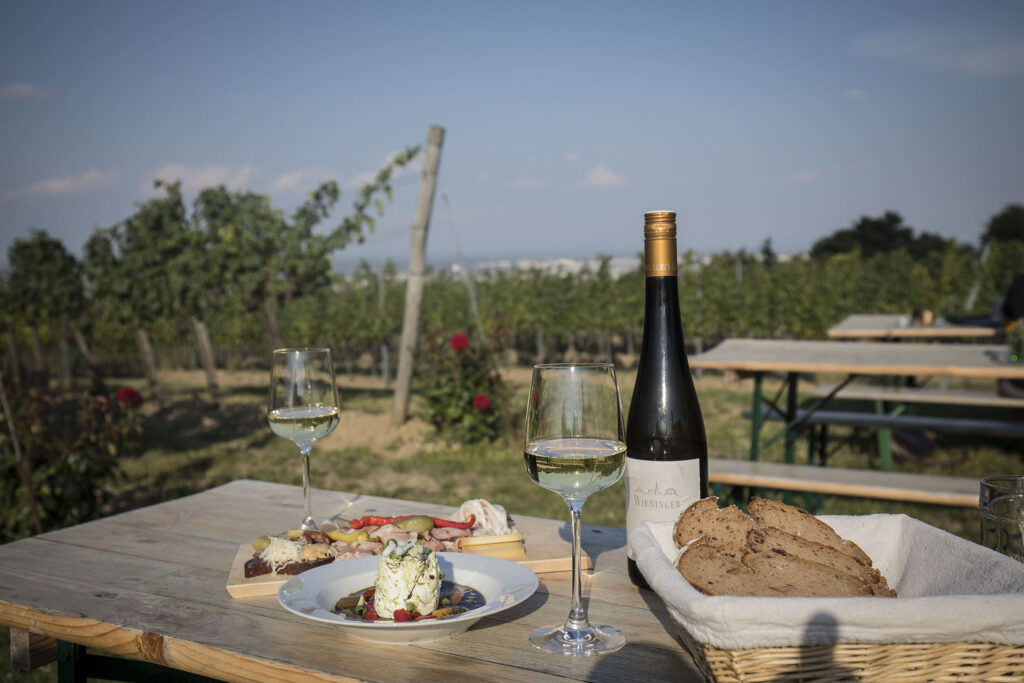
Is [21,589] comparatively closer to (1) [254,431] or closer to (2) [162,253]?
(1) [254,431]

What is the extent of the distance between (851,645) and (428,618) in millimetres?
588

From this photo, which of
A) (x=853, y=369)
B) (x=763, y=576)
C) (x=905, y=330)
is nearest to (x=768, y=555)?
(x=763, y=576)

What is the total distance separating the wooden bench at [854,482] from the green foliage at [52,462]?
11.9 ft

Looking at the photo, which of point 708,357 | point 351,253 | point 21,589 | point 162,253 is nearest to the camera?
point 21,589

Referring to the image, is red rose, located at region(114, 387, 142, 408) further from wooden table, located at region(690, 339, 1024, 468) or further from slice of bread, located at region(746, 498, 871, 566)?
slice of bread, located at region(746, 498, 871, 566)

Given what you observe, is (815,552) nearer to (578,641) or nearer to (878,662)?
(878,662)

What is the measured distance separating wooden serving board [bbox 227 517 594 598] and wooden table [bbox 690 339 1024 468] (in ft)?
8.05

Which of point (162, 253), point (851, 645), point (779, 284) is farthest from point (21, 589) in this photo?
point (779, 284)

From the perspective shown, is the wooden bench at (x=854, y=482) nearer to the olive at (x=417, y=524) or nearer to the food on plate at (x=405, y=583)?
the olive at (x=417, y=524)

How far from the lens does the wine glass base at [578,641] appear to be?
1.14 meters

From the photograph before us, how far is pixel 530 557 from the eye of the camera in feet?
5.02

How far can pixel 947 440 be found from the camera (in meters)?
8.02

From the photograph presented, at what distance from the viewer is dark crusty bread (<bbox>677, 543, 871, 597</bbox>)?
3.23 feet

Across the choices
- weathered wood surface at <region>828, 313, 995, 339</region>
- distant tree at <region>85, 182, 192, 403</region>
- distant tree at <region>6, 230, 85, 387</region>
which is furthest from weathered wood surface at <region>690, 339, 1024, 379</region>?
distant tree at <region>6, 230, 85, 387</region>
